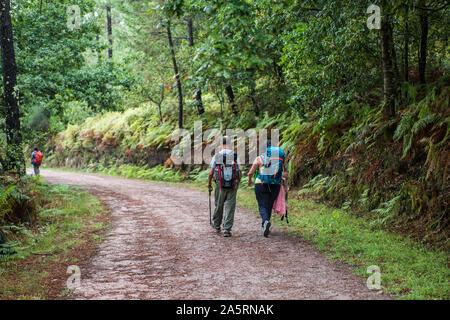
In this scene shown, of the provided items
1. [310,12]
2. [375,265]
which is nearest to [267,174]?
[375,265]

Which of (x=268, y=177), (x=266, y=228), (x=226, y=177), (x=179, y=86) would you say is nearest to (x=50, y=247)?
(x=226, y=177)

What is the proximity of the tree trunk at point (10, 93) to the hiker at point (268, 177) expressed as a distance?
6.51 metres

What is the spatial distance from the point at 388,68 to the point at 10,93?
1054cm

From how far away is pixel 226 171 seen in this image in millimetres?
8086

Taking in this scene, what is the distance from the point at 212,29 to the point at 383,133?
6077mm

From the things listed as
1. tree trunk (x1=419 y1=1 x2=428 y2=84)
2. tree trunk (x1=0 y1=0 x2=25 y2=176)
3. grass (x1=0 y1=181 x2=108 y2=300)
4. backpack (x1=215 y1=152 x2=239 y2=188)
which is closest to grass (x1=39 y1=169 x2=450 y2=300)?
backpack (x1=215 y1=152 x2=239 y2=188)

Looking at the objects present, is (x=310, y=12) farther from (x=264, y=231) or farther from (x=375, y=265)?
(x=375, y=265)

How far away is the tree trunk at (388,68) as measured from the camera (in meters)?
9.02

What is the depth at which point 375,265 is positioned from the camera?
5809mm

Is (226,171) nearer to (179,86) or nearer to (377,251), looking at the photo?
(377,251)

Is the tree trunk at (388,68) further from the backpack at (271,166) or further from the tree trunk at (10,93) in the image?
the tree trunk at (10,93)

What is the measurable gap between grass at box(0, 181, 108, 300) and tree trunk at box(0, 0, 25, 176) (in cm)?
150

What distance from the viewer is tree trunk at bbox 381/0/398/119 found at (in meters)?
9.02

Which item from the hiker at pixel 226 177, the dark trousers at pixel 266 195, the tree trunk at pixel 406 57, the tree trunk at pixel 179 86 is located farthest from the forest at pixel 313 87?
the dark trousers at pixel 266 195
